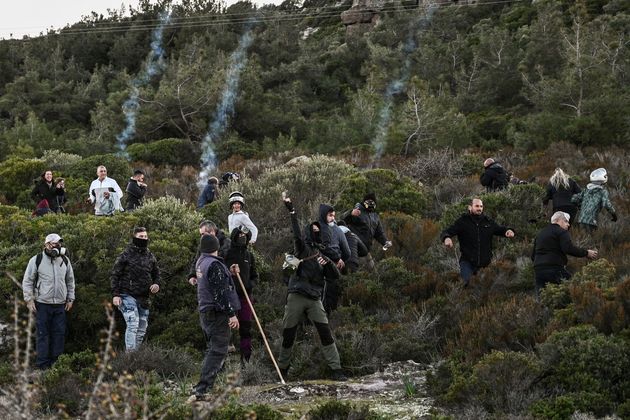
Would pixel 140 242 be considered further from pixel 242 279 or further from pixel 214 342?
pixel 214 342

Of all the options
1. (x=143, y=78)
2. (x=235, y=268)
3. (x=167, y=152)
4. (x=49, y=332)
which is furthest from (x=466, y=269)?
(x=143, y=78)

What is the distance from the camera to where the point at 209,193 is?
606 inches

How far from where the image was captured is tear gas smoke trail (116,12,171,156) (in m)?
31.2

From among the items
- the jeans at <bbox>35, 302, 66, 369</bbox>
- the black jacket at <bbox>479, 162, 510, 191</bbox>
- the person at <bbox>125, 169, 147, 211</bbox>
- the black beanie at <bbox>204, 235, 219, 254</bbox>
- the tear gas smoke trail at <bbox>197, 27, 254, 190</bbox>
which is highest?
the tear gas smoke trail at <bbox>197, 27, 254, 190</bbox>

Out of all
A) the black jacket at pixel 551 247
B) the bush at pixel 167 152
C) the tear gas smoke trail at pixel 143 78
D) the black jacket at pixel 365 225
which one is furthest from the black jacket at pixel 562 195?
the tear gas smoke trail at pixel 143 78

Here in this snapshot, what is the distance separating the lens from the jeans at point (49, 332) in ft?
31.7

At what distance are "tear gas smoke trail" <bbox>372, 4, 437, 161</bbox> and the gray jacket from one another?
1415 centimetres

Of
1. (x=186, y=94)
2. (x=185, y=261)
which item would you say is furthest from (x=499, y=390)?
(x=186, y=94)

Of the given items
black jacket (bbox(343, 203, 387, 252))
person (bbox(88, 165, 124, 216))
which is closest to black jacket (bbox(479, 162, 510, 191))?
black jacket (bbox(343, 203, 387, 252))

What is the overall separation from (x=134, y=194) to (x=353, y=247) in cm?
501

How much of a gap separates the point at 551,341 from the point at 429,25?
146ft

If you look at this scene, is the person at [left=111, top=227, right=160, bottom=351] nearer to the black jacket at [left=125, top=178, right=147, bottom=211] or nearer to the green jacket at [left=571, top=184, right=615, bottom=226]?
the black jacket at [left=125, top=178, right=147, bottom=211]

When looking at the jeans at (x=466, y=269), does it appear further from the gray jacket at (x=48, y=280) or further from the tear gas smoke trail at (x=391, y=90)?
the tear gas smoke trail at (x=391, y=90)

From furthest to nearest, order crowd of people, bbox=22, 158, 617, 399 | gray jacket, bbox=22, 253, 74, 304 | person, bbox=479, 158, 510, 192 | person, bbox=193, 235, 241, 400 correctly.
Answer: person, bbox=479, 158, 510, 192 < gray jacket, bbox=22, 253, 74, 304 < crowd of people, bbox=22, 158, 617, 399 < person, bbox=193, 235, 241, 400
